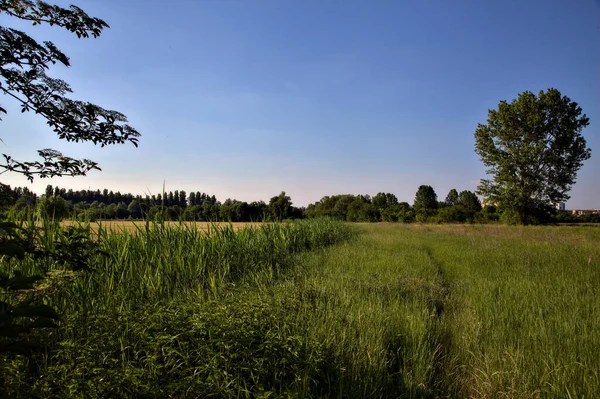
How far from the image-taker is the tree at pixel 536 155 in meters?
29.7

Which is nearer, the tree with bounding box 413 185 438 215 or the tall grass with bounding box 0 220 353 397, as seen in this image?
the tall grass with bounding box 0 220 353 397

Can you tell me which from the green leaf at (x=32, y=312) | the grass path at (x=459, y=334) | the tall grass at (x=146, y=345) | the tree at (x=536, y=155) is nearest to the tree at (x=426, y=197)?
the tree at (x=536, y=155)

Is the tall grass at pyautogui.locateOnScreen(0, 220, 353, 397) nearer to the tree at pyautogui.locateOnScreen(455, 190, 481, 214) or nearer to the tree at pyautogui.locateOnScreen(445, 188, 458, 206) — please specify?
the tree at pyautogui.locateOnScreen(455, 190, 481, 214)

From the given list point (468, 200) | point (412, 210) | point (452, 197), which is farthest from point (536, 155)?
point (452, 197)

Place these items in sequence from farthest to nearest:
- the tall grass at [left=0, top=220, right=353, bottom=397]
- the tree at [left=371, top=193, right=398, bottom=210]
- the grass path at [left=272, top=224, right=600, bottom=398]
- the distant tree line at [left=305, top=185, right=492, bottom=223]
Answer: the tree at [left=371, top=193, right=398, bottom=210] < the distant tree line at [left=305, top=185, right=492, bottom=223] < the grass path at [left=272, top=224, right=600, bottom=398] < the tall grass at [left=0, top=220, right=353, bottom=397]

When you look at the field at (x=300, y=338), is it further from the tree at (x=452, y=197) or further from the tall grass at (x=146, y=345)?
the tree at (x=452, y=197)

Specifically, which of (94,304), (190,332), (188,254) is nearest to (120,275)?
(94,304)

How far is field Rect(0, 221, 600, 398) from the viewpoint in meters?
2.49

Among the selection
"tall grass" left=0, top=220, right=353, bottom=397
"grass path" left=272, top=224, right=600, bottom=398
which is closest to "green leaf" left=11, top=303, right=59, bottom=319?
"tall grass" left=0, top=220, right=353, bottom=397

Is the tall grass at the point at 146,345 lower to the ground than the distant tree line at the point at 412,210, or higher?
lower

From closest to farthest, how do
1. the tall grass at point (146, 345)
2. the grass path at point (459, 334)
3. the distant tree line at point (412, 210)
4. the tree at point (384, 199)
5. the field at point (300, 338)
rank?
the tall grass at point (146, 345), the field at point (300, 338), the grass path at point (459, 334), the distant tree line at point (412, 210), the tree at point (384, 199)

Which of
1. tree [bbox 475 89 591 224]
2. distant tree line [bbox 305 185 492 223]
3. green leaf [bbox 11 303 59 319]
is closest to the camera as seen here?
green leaf [bbox 11 303 59 319]

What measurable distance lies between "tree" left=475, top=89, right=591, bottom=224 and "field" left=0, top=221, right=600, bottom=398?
2737 cm

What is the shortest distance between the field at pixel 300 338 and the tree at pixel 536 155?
2737 centimetres
